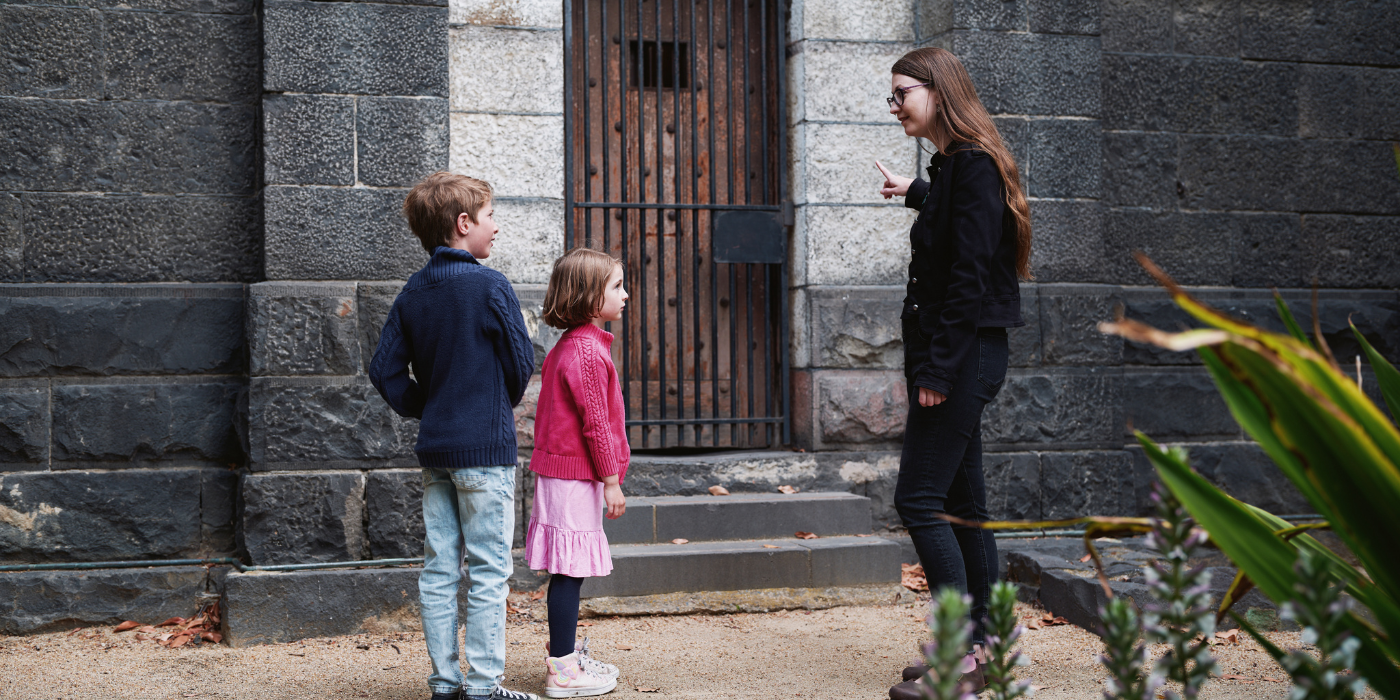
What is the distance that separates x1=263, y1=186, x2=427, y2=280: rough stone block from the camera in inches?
170

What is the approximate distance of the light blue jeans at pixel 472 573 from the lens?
3.02m

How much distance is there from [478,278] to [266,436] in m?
1.67

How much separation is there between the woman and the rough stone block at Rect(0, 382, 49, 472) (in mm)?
3361

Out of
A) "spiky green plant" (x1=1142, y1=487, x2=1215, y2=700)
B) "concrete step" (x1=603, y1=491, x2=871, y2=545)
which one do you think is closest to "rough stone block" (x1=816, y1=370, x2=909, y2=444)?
"concrete step" (x1=603, y1=491, x2=871, y2=545)

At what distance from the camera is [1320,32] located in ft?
18.6

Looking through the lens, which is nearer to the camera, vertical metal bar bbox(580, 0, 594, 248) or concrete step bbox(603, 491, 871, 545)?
concrete step bbox(603, 491, 871, 545)

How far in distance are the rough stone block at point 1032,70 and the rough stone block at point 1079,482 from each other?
1609mm

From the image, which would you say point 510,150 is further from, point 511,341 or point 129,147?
point 511,341

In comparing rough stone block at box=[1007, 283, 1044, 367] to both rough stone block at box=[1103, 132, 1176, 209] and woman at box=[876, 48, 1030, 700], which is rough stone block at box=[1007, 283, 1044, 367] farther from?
woman at box=[876, 48, 1030, 700]

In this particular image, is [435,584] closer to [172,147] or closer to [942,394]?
[942,394]

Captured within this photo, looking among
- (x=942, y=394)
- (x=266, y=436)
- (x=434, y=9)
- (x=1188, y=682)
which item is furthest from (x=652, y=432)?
(x=1188, y=682)

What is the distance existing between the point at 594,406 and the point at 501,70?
2167mm

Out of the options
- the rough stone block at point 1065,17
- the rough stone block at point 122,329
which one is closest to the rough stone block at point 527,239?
the rough stone block at point 122,329

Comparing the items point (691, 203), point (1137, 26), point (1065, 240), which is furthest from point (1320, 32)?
point (691, 203)
